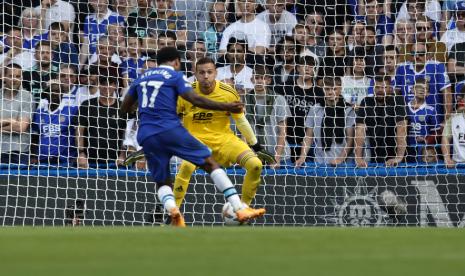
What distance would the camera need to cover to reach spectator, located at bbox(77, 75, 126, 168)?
53.1ft

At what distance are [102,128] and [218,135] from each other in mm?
2530

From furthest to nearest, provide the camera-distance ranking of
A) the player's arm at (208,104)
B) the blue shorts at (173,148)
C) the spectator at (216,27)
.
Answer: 1. the spectator at (216,27)
2. the blue shorts at (173,148)
3. the player's arm at (208,104)

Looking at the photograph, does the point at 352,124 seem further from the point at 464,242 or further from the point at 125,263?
the point at 125,263

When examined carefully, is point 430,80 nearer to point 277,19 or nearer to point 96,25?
point 277,19

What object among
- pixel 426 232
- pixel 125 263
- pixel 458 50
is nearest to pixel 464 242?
pixel 426 232

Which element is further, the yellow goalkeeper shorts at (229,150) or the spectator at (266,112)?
the spectator at (266,112)

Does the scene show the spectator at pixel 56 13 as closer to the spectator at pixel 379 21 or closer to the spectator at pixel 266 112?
the spectator at pixel 266 112

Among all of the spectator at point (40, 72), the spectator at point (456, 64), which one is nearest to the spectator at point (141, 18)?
the spectator at point (40, 72)

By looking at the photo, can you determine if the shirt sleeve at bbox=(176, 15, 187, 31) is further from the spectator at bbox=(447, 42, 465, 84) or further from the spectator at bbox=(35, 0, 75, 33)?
the spectator at bbox=(447, 42, 465, 84)

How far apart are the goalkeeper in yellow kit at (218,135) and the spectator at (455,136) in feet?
10.2

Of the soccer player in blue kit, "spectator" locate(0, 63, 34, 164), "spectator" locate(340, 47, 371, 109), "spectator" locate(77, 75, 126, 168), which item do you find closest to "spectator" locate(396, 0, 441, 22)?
"spectator" locate(340, 47, 371, 109)

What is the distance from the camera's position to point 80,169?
15930 millimetres

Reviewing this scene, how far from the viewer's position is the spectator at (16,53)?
16188 mm

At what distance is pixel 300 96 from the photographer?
55.1 ft
